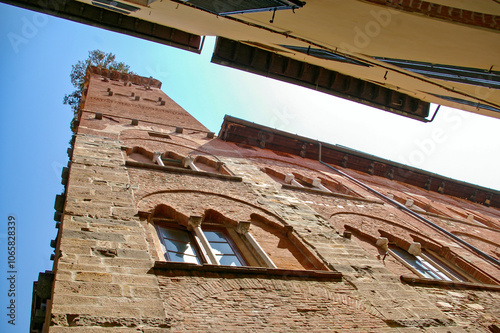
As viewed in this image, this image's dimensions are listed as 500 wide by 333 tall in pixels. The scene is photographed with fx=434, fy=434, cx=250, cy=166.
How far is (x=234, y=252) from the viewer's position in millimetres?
6574

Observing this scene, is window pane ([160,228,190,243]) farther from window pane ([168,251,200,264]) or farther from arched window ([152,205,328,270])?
window pane ([168,251,200,264])

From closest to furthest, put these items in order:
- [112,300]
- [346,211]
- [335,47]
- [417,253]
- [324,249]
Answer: [112,300] < [324,249] < [335,47] < [417,253] < [346,211]

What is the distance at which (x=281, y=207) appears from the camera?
8.48m

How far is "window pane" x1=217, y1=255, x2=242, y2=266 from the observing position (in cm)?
620

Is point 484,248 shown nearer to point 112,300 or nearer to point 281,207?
point 281,207

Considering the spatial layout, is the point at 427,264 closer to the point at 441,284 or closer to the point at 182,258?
the point at 441,284

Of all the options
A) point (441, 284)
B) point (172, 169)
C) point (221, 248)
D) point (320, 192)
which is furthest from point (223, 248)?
point (320, 192)

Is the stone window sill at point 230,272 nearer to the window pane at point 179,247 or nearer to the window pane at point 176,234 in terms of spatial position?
the window pane at point 179,247

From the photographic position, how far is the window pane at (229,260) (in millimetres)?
6195

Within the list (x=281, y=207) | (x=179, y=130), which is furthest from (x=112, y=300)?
(x=179, y=130)

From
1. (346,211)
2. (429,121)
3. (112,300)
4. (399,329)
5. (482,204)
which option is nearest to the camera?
(112,300)

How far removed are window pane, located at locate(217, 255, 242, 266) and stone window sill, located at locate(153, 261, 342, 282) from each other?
0.76 m

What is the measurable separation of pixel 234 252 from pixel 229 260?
0.29 metres

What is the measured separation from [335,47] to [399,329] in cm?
524
